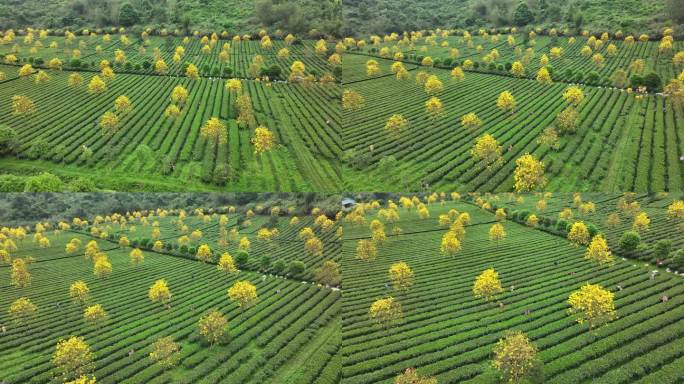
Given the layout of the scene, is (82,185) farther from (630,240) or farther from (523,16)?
(523,16)

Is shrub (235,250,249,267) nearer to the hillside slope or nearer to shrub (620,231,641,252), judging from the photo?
the hillside slope

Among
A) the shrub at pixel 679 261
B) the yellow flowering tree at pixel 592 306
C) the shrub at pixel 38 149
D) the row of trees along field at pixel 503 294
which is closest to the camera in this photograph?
the row of trees along field at pixel 503 294

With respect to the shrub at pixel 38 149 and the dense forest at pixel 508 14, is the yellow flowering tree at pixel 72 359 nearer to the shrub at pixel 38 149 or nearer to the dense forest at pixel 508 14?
the shrub at pixel 38 149

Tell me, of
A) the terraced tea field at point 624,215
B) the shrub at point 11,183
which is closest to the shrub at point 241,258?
the shrub at point 11,183

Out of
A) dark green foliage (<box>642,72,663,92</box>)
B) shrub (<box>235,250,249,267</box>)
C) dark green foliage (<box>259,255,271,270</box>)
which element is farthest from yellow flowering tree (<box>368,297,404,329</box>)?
dark green foliage (<box>642,72,663,92</box>)

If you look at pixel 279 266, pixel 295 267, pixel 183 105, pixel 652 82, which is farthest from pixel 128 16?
pixel 652 82

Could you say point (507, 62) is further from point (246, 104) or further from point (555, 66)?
point (246, 104)

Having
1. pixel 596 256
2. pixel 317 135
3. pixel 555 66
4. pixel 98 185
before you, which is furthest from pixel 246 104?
pixel 596 256
